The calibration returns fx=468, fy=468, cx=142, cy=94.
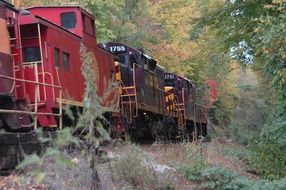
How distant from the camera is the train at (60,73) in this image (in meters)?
9.85

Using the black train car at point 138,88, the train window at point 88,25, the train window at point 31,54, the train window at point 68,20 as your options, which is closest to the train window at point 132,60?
the black train car at point 138,88

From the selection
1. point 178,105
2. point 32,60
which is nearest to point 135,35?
point 178,105

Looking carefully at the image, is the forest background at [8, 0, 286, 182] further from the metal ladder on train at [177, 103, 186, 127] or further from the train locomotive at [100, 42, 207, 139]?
the metal ladder on train at [177, 103, 186, 127]

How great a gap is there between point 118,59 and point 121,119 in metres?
3.20

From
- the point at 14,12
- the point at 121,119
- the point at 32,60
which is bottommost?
the point at 121,119

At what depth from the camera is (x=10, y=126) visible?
31.5ft

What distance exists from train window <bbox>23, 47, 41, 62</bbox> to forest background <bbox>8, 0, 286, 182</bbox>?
5327 mm

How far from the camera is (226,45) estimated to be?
57.7 ft

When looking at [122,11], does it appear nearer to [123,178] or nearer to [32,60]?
[32,60]

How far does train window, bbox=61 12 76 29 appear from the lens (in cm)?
1366

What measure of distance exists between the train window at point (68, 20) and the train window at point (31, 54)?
97.3 inches

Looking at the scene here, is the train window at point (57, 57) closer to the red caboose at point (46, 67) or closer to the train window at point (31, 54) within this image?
the red caboose at point (46, 67)

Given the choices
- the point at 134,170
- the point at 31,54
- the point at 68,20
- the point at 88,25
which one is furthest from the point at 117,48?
the point at 134,170

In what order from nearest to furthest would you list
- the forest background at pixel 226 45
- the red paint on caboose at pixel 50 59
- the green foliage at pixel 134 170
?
the green foliage at pixel 134 170, the red paint on caboose at pixel 50 59, the forest background at pixel 226 45
